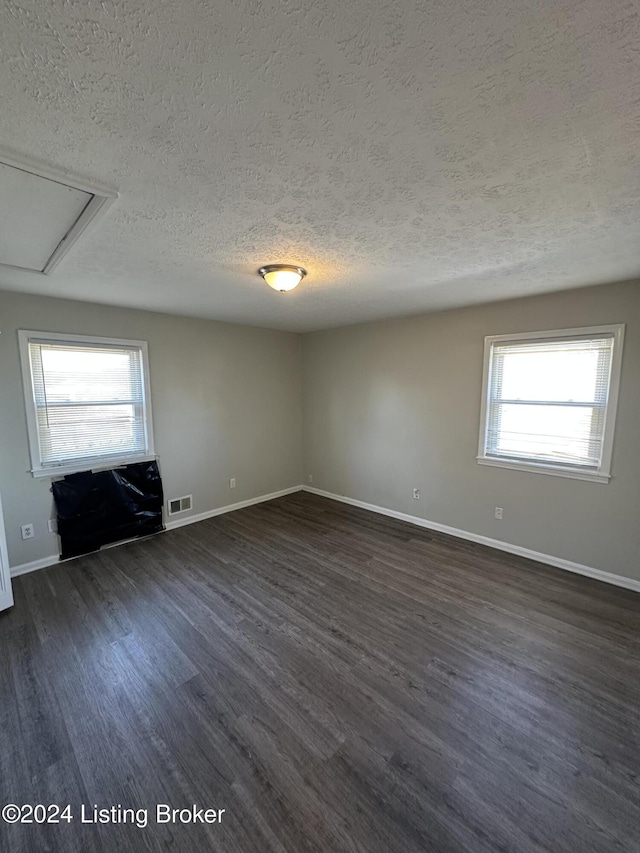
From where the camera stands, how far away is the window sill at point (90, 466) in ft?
10.6

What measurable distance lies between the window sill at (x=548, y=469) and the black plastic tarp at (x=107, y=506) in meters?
3.65

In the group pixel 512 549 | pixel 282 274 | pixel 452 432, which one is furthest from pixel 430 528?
pixel 282 274

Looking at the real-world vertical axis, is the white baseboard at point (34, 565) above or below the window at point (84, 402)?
below

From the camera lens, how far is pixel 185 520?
13.8 feet

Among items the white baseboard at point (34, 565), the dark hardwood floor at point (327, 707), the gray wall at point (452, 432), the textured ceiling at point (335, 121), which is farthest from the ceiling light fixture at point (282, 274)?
the white baseboard at point (34, 565)

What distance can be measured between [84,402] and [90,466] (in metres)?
0.66

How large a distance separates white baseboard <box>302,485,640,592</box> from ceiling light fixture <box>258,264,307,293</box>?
10.2 feet

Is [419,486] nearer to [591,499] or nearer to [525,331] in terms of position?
[591,499]

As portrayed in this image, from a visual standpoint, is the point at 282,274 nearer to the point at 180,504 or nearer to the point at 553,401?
the point at 553,401

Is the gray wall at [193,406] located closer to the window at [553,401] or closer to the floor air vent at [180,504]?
the floor air vent at [180,504]

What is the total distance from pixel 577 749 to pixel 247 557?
8.68 feet

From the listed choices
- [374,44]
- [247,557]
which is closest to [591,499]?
[247,557]

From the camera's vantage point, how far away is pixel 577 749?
5.24 feet

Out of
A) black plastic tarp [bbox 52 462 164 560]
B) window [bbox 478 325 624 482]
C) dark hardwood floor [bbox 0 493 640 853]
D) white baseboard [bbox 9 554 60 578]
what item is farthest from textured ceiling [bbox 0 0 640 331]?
white baseboard [bbox 9 554 60 578]
